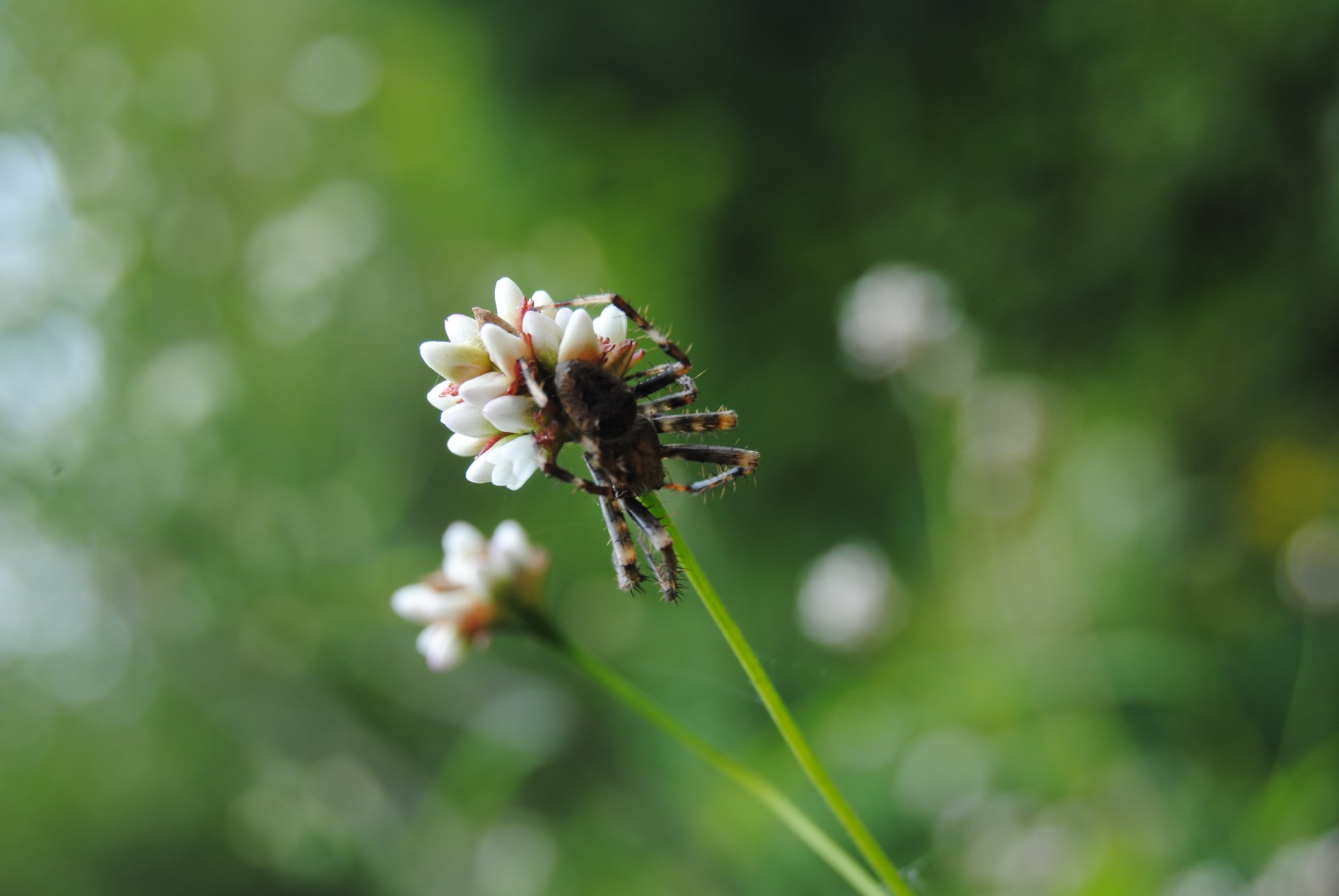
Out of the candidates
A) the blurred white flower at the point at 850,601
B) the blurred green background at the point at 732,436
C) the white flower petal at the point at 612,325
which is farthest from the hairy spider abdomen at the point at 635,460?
the blurred white flower at the point at 850,601

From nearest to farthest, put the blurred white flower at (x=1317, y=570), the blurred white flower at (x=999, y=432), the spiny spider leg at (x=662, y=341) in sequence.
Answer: the spiny spider leg at (x=662, y=341) < the blurred white flower at (x=1317, y=570) < the blurred white flower at (x=999, y=432)

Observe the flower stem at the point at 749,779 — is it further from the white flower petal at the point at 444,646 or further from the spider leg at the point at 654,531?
the white flower petal at the point at 444,646

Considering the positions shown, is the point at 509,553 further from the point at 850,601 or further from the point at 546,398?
the point at 850,601

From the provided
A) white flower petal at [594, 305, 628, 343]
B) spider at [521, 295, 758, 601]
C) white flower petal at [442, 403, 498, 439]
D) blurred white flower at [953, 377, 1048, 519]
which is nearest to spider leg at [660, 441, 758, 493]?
spider at [521, 295, 758, 601]

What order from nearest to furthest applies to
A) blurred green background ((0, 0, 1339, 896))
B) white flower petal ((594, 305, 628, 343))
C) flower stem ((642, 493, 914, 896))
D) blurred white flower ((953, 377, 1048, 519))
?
flower stem ((642, 493, 914, 896)), white flower petal ((594, 305, 628, 343)), blurred green background ((0, 0, 1339, 896)), blurred white flower ((953, 377, 1048, 519))

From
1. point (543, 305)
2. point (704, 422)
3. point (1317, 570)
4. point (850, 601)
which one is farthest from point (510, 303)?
point (1317, 570)

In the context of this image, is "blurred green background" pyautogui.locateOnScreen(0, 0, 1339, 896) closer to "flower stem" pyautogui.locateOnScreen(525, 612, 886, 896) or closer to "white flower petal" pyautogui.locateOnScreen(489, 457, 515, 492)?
"flower stem" pyautogui.locateOnScreen(525, 612, 886, 896)
